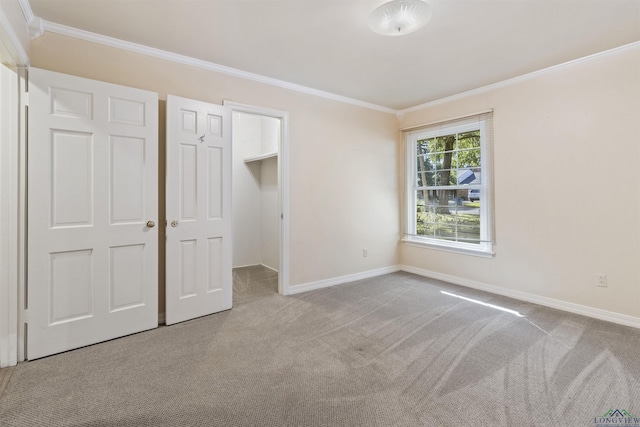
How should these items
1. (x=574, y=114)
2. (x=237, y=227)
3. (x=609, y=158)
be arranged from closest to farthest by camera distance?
(x=609, y=158) → (x=574, y=114) → (x=237, y=227)

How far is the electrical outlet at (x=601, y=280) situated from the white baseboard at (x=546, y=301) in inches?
9.4

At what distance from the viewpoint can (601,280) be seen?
9.31 feet

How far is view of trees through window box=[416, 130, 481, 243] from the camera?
3.85 meters

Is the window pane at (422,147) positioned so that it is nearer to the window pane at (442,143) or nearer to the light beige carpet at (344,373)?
the window pane at (442,143)

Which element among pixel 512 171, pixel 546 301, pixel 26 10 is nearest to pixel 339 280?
pixel 546 301

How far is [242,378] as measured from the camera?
1891 millimetres

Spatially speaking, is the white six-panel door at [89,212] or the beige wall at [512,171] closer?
the white six-panel door at [89,212]

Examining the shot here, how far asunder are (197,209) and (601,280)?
3939mm

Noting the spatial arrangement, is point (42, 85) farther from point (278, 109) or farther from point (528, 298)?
point (528, 298)

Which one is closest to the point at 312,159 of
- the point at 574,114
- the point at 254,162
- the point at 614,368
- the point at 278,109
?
the point at 278,109

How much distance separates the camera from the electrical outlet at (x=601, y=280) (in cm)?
282

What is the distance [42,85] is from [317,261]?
301 centimetres

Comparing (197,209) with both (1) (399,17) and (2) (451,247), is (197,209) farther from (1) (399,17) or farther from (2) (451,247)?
(2) (451,247)

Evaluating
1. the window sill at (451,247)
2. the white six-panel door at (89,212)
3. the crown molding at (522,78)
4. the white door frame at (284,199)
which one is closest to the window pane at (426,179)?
the window sill at (451,247)
